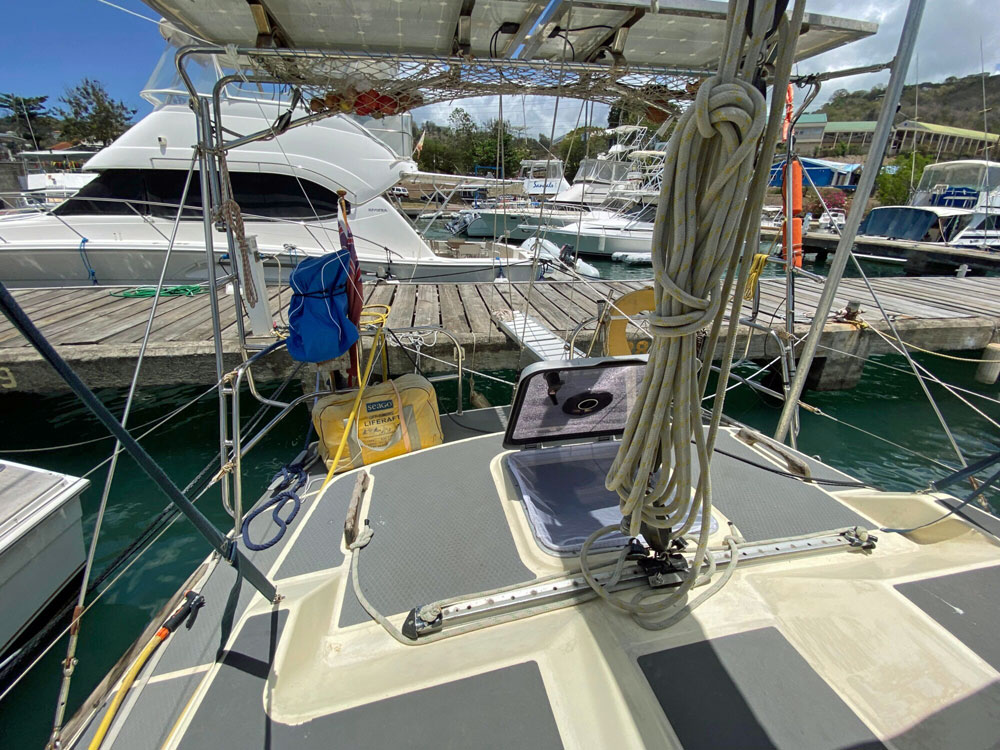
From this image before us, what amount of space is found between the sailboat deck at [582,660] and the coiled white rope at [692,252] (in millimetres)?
219

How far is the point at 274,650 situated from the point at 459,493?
861 mm

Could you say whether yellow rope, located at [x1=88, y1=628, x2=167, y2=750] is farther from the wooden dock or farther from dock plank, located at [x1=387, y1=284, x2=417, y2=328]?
A: dock plank, located at [x1=387, y1=284, x2=417, y2=328]

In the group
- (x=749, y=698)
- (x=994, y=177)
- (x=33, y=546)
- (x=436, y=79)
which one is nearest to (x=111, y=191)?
(x=33, y=546)

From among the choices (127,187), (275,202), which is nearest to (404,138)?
(275,202)

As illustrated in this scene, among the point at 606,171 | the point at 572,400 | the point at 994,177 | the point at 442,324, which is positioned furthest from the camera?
the point at 606,171

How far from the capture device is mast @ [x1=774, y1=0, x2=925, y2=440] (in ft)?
6.91

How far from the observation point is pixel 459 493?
6.41ft

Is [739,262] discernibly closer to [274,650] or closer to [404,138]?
[274,650]

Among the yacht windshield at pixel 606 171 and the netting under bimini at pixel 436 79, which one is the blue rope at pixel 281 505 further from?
the yacht windshield at pixel 606 171

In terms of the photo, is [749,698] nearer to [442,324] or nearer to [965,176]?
[442,324]

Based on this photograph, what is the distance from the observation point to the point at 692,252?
0.97 m

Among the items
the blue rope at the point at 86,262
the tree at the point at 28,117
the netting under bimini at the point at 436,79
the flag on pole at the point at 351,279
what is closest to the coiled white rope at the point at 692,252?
the netting under bimini at the point at 436,79

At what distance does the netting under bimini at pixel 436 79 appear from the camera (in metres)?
2.25

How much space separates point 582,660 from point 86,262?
8.93m
